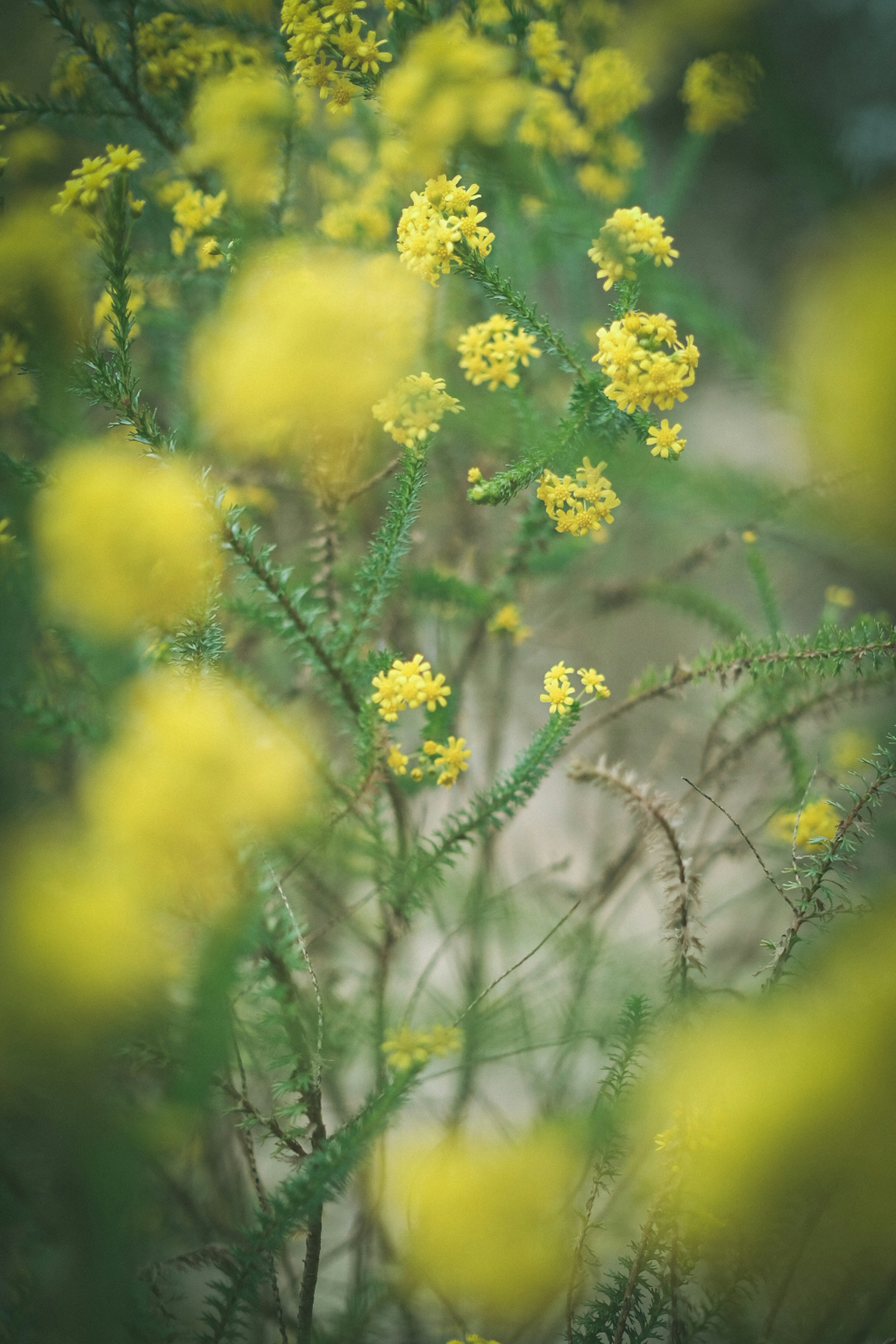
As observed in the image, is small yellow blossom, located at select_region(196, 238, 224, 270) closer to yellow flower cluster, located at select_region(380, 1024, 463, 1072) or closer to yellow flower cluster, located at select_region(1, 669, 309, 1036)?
yellow flower cluster, located at select_region(1, 669, 309, 1036)

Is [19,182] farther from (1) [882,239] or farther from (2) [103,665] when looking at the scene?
(1) [882,239]

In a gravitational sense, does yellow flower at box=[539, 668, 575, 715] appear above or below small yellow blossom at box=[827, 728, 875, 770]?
below

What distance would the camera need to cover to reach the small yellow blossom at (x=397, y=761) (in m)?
0.47

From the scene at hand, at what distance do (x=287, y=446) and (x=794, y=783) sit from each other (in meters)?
0.55

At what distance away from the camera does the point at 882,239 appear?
0.50 metres

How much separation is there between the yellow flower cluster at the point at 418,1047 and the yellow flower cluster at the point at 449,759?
5.8 inches

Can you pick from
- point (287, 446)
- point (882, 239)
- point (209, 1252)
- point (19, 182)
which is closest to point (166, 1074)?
point (209, 1252)

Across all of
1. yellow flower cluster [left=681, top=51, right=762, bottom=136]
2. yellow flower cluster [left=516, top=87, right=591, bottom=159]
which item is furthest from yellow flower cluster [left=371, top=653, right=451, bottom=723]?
yellow flower cluster [left=681, top=51, right=762, bottom=136]

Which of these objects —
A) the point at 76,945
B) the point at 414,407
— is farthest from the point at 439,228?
the point at 76,945

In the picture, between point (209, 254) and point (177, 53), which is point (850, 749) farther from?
point (177, 53)

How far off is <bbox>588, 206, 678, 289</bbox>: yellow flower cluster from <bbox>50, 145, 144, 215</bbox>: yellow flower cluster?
27 cm

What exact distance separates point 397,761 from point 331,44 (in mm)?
461

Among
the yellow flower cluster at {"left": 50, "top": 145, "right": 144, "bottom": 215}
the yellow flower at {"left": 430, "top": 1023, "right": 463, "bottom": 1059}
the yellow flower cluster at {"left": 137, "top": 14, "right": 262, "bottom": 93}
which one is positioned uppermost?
the yellow flower cluster at {"left": 137, "top": 14, "right": 262, "bottom": 93}

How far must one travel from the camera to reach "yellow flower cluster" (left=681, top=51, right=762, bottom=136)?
76cm
